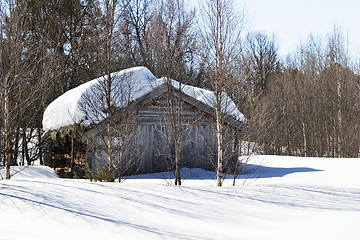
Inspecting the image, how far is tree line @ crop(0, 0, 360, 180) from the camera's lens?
34.3 ft

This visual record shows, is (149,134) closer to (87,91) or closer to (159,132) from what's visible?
(159,132)

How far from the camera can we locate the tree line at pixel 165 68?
1047cm

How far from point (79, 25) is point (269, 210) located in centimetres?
2180

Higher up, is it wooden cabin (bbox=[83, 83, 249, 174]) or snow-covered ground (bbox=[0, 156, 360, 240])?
wooden cabin (bbox=[83, 83, 249, 174])

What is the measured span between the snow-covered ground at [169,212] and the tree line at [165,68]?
2881 mm

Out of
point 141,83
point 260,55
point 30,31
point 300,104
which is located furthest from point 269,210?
point 260,55

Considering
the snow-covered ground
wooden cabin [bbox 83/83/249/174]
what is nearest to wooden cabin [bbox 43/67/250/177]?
wooden cabin [bbox 83/83/249/174]

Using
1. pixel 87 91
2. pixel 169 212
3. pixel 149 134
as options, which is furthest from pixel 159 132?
pixel 169 212

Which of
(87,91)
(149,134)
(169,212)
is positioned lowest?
(169,212)

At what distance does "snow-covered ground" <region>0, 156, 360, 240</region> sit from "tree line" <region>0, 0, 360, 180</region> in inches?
113

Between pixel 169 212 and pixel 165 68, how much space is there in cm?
626

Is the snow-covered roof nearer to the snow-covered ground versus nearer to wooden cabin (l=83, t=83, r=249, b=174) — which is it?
wooden cabin (l=83, t=83, r=249, b=174)

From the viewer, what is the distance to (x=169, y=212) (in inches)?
243

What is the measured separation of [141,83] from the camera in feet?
48.6
